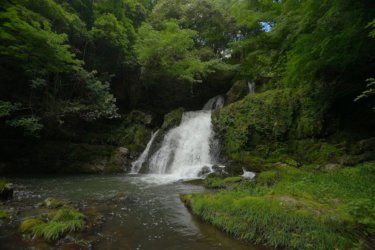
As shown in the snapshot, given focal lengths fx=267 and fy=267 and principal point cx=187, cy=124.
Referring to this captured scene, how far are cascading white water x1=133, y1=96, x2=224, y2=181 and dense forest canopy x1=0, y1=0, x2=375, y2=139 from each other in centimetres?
367

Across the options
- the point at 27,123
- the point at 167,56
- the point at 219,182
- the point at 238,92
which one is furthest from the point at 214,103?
the point at 27,123

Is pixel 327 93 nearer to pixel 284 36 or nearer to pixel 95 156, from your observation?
pixel 284 36

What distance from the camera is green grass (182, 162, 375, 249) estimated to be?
4660 mm

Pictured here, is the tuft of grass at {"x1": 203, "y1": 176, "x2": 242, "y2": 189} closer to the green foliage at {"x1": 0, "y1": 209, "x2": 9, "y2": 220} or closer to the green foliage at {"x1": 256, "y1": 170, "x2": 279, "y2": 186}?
the green foliage at {"x1": 256, "y1": 170, "x2": 279, "y2": 186}

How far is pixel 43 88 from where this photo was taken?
15773 mm

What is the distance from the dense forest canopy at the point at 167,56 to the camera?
7992 mm

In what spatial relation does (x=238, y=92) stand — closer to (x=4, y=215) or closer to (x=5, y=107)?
(x=5, y=107)

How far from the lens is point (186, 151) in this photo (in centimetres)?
1560

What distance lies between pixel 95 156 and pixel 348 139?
13.7 meters

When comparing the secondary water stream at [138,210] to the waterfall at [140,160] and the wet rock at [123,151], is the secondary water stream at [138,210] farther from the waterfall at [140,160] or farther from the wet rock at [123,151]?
the wet rock at [123,151]

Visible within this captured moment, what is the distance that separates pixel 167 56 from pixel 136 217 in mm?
14491

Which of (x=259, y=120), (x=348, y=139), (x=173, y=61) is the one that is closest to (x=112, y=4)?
(x=173, y=61)

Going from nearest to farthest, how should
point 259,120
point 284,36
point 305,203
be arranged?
point 305,203
point 284,36
point 259,120

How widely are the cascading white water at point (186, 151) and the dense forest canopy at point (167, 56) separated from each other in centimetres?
367
